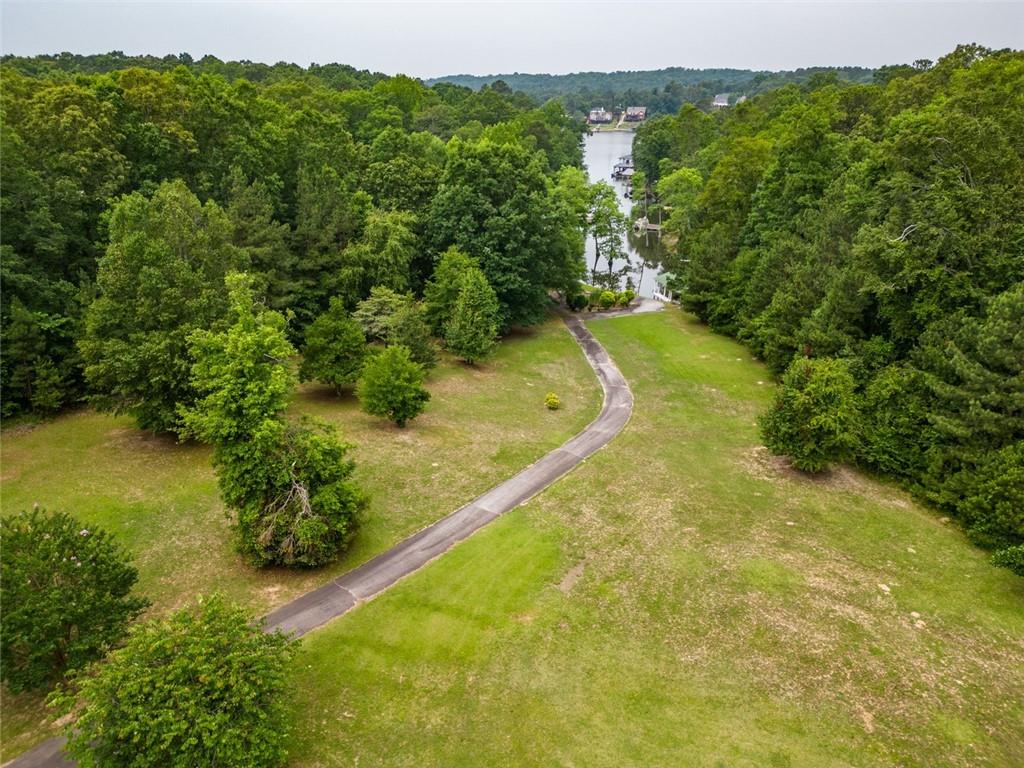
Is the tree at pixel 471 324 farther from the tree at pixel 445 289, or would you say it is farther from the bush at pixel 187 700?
the bush at pixel 187 700

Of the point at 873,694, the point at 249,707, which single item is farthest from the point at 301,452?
the point at 873,694

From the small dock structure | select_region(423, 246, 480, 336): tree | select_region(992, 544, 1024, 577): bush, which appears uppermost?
the small dock structure

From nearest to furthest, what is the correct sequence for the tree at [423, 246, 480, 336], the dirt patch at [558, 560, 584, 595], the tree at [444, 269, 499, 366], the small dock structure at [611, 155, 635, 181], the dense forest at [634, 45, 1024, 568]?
the dirt patch at [558, 560, 584, 595], the dense forest at [634, 45, 1024, 568], the tree at [444, 269, 499, 366], the tree at [423, 246, 480, 336], the small dock structure at [611, 155, 635, 181]

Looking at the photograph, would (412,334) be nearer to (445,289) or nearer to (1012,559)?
(445,289)

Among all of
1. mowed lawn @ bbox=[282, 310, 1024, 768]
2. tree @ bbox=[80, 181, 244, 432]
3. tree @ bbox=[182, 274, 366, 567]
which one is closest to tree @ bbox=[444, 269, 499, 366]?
tree @ bbox=[80, 181, 244, 432]

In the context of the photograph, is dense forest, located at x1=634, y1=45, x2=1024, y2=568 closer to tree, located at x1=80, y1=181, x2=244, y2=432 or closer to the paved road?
the paved road
